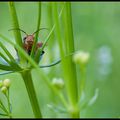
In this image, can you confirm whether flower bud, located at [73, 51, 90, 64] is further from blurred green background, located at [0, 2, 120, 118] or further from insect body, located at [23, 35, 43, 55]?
blurred green background, located at [0, 2, 120, 118]

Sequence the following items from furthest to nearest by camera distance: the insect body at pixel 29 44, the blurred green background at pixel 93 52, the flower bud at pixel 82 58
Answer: the blurred green background at pixel 93 52
the insect body at pixel 29 44
the flower bud at pixel 82 58

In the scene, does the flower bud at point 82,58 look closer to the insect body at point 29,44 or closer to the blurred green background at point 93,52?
the insect body at point 29,44

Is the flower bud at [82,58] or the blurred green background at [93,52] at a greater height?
the flower bud at [82,58]

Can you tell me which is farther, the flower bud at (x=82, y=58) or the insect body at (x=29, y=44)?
the insect body at (x=29, y=44)

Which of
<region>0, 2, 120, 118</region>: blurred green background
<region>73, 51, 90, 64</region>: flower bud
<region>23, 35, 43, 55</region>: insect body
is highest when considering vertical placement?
<region>73, 51, 90, 64</region>: flower bud

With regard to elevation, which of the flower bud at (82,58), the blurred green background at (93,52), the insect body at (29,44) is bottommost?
the blurred green background at (93,52)

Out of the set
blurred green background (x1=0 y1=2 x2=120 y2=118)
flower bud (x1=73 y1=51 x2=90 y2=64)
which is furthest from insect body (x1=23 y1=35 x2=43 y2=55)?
blurred green background (x1=0 y1=2 x2=120 y2=118)

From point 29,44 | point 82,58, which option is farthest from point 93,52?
point 82,58

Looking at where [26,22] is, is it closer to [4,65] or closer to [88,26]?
[88,26]

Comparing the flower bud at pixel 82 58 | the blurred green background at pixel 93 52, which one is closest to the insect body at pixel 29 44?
the flower bud at pixel 82 58
